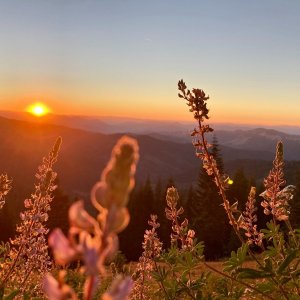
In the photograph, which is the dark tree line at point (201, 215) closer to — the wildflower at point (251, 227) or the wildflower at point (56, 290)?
the wildflower at point (251, 227)

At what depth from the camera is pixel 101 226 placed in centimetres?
130

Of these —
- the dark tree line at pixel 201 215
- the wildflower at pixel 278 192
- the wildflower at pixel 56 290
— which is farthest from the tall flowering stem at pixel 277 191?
the dark tree line at pixel 201 215

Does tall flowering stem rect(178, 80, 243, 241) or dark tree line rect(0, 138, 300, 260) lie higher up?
tall flowering stem rect(178, 80, 243, 241)

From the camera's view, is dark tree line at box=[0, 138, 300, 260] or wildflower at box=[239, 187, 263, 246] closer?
wildflower at box=[239, 187, 263, 246]

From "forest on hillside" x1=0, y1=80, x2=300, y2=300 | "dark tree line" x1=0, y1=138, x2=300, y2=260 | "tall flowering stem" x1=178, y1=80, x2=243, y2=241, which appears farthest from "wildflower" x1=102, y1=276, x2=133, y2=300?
"dark tree line" x1=0, y1=138, x2=300, y2=260

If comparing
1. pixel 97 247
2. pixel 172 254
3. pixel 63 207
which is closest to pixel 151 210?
pixel 63 207

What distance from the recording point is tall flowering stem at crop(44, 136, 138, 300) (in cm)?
112

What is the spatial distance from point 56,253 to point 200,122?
148 inches

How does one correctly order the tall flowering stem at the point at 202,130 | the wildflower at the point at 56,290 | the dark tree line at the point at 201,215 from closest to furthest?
the wildflower at the point at 56,290
the tall flowering stem at the point at 202,130
the dark tree line at the point at 201,215

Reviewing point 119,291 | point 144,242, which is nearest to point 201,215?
point 144,242

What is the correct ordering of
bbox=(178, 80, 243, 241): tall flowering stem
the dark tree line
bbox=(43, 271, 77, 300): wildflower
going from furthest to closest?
the dark tree line
bbox=(178, 80, 243, 241): tall flowering stem
bbox=(43, 271, 77, 300): wildflower

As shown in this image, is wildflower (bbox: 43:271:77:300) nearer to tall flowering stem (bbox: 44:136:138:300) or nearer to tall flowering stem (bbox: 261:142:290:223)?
tall flowering stem (bbox: 44:136:138:300)

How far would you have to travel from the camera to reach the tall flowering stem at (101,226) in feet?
3.69

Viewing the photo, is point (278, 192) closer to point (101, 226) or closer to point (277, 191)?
point (277, 191)
